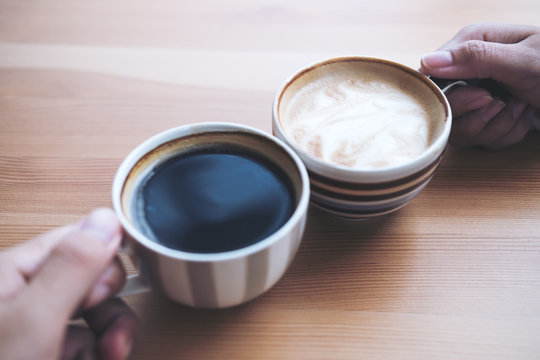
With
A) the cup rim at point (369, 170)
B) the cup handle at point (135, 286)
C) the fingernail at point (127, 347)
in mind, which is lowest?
the fingernail at point (127, 347)

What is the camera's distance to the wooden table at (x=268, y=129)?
0.50 meters

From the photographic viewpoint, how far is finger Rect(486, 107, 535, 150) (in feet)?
2.33

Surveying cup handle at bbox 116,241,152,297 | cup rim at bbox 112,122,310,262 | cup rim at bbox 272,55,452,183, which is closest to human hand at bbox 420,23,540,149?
cup rim at bbox 272,55,452,183

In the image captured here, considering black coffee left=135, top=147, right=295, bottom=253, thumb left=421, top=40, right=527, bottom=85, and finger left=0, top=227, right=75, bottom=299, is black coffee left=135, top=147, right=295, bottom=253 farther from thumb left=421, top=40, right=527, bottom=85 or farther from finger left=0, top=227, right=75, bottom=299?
thumb left=421, top=40, right=527, bottom=85

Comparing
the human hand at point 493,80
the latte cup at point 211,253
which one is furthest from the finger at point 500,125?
the latte cup at point 211,253

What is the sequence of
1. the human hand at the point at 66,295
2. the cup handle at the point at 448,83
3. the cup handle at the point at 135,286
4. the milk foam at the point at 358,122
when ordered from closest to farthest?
1. the human hand at the point at 66,295
2. the cup handle at the point at 135,286
3. the milk foam at the point at 358,122
4. the cup handle at the point at 448,83

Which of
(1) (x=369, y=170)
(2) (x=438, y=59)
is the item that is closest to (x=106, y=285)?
(1) (x=369, y=170)

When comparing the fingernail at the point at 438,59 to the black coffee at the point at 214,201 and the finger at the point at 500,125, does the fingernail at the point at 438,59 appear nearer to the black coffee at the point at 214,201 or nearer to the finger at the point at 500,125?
the finger at the point at 500,125

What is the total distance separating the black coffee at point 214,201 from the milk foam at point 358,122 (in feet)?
0.28

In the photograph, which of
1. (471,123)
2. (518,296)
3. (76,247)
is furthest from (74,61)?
(518,296)

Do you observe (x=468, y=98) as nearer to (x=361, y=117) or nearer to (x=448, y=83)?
(x=448, y=83)

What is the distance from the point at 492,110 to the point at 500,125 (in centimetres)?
3

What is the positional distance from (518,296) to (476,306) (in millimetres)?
55

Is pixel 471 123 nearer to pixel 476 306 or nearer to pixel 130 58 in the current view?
pixel 476 306
